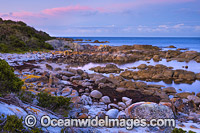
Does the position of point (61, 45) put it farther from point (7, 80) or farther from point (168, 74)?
point (7, 80)

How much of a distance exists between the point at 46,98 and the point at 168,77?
12104 mm

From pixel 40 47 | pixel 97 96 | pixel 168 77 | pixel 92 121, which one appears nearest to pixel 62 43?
pixel 40 47

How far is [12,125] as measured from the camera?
3.02 meters

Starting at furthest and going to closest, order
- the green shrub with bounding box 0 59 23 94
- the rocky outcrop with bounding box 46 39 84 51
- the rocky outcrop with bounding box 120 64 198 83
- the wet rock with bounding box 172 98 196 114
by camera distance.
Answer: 1. the rocky outcrop with bounding box 46 39 84 51
2. the rocky outcrop with bounding box 120 64 198 83
3. the wet rock with bounding box 172 98 196 114
4. the green shrub with bounding box 0 59 23 94

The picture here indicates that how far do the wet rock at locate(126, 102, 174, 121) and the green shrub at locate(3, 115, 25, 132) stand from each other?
11.9 feet

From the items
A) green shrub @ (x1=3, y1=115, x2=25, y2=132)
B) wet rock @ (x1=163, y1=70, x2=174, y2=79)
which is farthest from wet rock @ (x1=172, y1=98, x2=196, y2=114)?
wet rock @ (x1=163, y1=70, x2=174, y2=79)

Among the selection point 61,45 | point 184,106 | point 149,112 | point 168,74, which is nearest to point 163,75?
point 168,74

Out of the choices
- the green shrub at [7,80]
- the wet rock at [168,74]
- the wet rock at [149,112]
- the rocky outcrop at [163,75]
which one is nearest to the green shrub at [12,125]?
the green shrub at [7,80]

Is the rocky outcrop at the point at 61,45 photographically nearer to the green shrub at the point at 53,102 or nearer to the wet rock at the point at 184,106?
the green shrub at the point at 53,102

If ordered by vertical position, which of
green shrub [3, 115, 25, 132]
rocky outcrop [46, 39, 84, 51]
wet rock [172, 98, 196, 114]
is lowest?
wet rock [172, 98, 196, 114]

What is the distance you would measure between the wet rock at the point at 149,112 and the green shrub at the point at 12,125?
3.62m

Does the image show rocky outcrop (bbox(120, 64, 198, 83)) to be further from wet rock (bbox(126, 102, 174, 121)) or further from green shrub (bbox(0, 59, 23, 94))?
green shrub (bbox(0, 59, 23, 94))

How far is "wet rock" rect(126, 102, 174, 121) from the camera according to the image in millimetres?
5402

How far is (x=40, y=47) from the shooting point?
31172 millimetres
